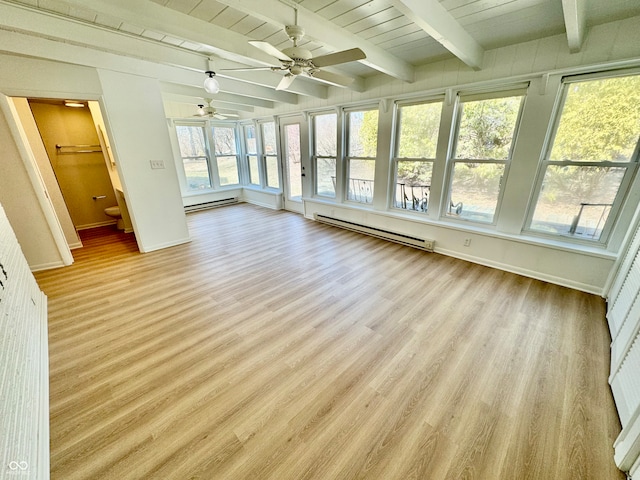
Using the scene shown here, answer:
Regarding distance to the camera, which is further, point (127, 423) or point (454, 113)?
point (454, 113)

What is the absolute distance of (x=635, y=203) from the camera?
2316mm

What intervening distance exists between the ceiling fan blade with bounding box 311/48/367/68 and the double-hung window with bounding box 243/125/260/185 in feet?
16.0

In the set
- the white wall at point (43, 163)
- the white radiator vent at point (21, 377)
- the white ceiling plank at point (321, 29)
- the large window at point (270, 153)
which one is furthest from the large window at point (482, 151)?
the white wall at point (43, 163)

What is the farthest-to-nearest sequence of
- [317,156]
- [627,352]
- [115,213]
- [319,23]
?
[317,156] < [115,213] < [319,23] < [627,352]

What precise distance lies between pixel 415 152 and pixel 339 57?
2.17m

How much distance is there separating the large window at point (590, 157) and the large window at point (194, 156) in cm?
684

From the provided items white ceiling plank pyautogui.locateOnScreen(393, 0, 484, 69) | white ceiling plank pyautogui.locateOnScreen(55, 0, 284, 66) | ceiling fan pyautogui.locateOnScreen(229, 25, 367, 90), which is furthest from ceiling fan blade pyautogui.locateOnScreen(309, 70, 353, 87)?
white ceiling plank pyautogui.locateOnScreen(393, 0, 484, 69)

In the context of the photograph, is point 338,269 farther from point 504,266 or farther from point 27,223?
point 27,223

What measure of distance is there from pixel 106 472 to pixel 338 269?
98.7 inches

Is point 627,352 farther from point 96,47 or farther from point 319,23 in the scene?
point 96,47

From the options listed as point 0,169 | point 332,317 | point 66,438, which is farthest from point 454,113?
point 0,169

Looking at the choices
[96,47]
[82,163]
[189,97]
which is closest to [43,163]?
[82,163]

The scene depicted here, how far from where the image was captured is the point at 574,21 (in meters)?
1.80

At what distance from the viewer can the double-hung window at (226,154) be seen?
21.6 feet
